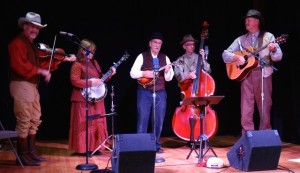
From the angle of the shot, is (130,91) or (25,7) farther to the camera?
(130,91)

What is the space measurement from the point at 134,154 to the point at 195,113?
2.08m

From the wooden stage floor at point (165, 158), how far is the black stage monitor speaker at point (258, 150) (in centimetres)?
10

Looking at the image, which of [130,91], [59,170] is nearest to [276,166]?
[59,170]

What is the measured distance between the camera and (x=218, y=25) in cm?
802

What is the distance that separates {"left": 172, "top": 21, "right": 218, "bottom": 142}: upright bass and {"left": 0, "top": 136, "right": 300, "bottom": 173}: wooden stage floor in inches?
12.8

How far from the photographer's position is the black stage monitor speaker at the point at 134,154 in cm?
440

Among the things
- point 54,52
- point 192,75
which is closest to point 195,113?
point 192,75

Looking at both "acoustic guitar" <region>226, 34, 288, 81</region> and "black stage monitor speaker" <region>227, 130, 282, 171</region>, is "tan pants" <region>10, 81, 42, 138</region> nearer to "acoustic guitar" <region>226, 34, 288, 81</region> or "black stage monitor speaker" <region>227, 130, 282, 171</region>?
"black stage monitor speaker" <region>227, 130, 282, 171</region>

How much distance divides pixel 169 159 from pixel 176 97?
2292 millimetres

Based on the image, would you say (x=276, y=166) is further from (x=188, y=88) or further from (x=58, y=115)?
(x=58, y=115)

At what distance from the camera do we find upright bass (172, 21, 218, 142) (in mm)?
6192

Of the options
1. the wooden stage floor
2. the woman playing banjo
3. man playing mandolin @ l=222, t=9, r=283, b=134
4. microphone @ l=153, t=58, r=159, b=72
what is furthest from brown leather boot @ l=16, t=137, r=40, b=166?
man playing mandolin @ l=222, t=9, r=283, b=134

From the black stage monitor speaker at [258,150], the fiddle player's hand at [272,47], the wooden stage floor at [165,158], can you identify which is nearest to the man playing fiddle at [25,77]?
the wooden stage floor at [165,158]

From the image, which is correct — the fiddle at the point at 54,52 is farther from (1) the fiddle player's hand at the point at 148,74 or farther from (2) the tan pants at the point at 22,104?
(1) the fiddle player's hand at the point at 148,74
